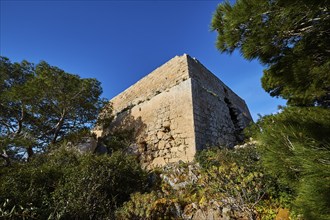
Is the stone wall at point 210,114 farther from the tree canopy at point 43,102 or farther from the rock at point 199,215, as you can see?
the tree canopy at point 43,102

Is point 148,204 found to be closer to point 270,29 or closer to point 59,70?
point 270,29

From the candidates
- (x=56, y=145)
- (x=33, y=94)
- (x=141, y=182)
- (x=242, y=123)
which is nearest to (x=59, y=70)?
(x=33, y=94)

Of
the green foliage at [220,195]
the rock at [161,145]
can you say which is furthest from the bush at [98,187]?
the rock at [161,145]

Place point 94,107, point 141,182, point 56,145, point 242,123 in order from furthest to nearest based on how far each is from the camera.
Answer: point 242,123 < point 94,107 < point 56,145 < point 141,182

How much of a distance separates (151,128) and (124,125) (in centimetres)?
169

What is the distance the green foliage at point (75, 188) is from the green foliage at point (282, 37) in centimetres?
320

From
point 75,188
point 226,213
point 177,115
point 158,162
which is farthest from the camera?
point 177,115

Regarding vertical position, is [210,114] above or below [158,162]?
above

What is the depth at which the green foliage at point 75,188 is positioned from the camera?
116 inches

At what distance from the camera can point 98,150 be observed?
790cm

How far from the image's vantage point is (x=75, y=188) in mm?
3355

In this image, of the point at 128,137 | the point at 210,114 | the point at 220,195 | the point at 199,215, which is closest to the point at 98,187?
the point at 199,215

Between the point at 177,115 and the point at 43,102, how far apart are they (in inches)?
207

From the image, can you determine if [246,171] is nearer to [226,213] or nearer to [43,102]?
[226,213]
